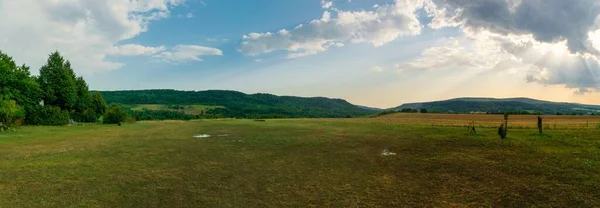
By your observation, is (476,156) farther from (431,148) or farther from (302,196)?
(302,196)

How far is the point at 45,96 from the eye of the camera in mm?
56375

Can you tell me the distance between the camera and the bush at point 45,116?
2021 inches

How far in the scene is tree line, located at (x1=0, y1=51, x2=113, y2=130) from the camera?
45781mm

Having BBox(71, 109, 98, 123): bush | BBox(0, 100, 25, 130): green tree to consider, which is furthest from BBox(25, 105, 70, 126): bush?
BBox(71, 109, 98, 123): bush

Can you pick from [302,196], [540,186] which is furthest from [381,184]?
[540,186]

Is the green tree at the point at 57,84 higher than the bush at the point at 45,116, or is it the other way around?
the green tree at the point at 57,84

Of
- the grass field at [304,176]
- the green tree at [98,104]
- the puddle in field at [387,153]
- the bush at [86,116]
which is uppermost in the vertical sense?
the green tree at [98,104]

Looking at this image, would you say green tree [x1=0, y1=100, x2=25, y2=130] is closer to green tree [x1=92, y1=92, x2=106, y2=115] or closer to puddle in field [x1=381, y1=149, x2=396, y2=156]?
green tree [x1=92, y1=92, x2=106, y2=115]

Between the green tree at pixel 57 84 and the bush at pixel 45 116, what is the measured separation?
4.75 meters

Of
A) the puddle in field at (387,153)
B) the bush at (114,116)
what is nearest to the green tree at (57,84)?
the bush at (114,116)

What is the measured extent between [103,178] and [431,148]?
21.8 m

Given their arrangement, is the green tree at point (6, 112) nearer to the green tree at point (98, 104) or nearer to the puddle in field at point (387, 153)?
the green tree at point (98, 104)

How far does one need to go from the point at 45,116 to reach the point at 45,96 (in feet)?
19.8

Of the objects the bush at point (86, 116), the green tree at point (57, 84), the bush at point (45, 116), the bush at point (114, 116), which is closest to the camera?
the bush at point (45, 116)
